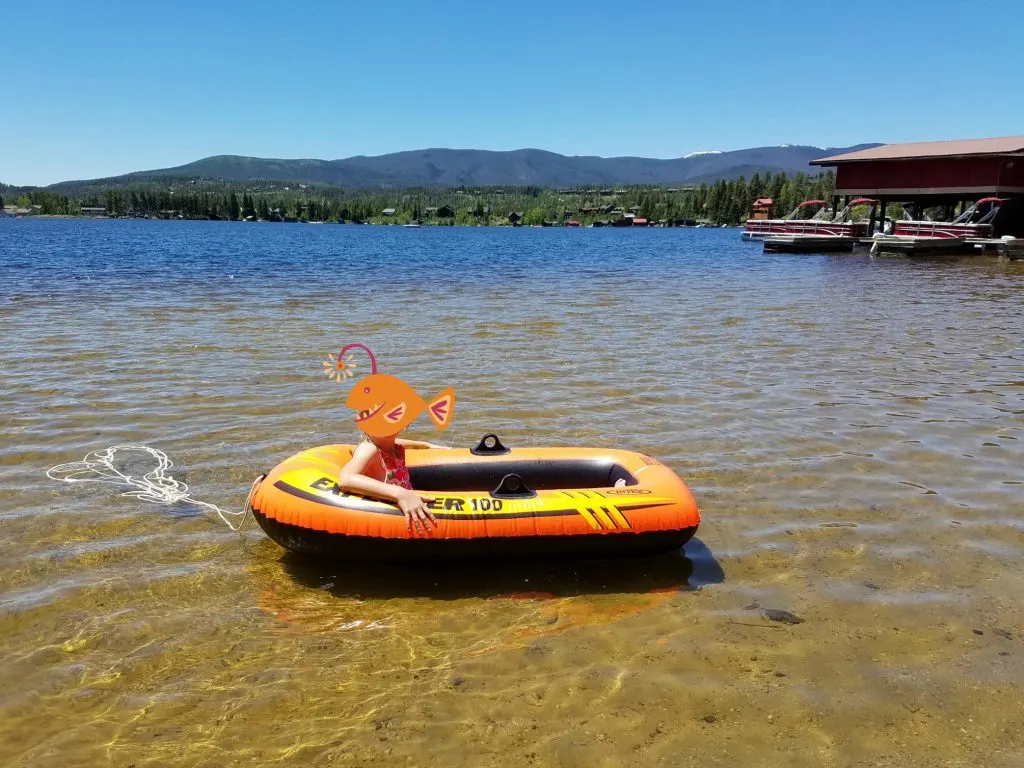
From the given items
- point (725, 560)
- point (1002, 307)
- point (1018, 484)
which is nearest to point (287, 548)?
point (725, 560)

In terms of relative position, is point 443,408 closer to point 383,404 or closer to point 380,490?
point 383,404

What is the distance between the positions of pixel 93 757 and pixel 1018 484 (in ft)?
24.3

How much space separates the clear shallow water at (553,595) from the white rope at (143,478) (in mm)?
155

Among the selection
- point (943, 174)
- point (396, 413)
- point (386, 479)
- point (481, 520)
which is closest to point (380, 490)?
point (386, 479)

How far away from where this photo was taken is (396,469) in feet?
19.1

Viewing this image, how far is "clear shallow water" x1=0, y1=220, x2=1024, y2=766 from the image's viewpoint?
12.5ft

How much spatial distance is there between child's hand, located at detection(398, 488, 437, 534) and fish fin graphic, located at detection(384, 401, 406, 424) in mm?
542

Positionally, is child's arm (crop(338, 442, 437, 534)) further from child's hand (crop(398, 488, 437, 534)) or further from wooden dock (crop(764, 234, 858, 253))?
wooden dock (crop(764, 234, 858, 253))

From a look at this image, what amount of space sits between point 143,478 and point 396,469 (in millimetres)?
2779

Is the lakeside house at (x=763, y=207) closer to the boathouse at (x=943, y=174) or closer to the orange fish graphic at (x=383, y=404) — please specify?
the boathouse at (x=943, y=174)

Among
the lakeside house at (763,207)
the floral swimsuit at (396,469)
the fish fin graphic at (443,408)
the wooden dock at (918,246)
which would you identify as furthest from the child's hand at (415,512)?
the lakeside house at (763,207)

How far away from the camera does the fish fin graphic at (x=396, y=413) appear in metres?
5.55

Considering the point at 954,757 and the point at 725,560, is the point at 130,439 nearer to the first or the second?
the point at 725,560

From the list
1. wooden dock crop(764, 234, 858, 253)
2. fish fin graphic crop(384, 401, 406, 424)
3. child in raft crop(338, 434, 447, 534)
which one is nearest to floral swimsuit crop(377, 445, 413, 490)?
child in raft crop(338, 434, 447, 534)
